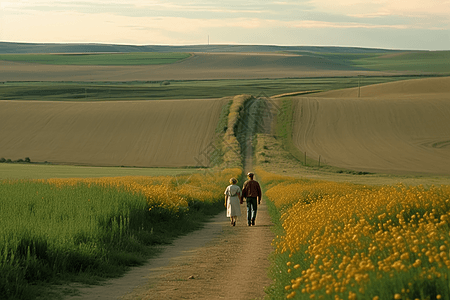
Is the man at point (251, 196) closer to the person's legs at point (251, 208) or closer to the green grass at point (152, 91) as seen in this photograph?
the person's legs at point (251, 208)

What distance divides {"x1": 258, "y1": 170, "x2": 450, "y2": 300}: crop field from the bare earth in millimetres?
625

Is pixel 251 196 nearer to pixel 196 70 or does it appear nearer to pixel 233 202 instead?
pixel 233 202

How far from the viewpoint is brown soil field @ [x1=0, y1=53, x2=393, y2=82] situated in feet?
502

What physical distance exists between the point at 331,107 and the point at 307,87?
163 feet

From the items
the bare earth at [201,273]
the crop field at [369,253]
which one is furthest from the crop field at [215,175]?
the bare earth at [201,273]

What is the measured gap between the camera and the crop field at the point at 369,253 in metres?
4.87

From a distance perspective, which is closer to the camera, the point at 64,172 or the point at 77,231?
the point at 77,231

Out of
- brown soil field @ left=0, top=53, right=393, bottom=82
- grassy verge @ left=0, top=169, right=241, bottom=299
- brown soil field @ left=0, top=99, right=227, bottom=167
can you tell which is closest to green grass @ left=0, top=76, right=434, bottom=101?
brown soil field @ left=0, top=53, right=393, bottom=82

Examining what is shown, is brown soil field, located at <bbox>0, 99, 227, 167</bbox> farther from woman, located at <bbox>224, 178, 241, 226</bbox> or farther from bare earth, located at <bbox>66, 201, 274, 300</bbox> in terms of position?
bare earth, located at <bbox>66, 201, 274, 300</bbox>

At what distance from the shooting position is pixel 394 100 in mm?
77625

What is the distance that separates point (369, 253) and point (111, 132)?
62.2 metres

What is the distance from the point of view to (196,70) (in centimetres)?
17325

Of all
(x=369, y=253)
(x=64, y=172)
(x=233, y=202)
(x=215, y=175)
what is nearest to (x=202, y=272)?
(x=369, y=253)

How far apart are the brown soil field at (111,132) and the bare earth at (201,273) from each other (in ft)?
135
